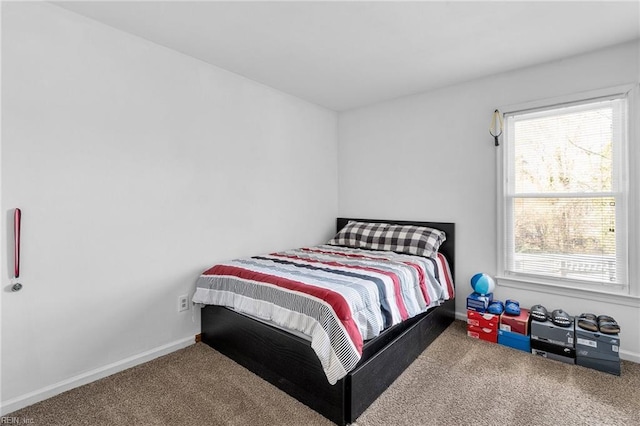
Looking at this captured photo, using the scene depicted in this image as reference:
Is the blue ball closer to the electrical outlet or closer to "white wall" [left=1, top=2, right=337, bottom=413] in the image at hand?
"white wall" [left=1, top=2, right=337, bottom=413]

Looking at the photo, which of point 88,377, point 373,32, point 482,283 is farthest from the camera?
point 482,283

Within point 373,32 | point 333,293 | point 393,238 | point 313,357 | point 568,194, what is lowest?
point 313,357

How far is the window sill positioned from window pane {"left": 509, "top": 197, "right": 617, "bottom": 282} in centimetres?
10

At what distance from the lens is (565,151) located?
2543mm

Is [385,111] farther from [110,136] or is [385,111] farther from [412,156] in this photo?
[110,136]

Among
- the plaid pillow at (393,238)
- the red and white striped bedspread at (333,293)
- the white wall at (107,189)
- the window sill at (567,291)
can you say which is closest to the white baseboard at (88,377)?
the white wall at (107,189)

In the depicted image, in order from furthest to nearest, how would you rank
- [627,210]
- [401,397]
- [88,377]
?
[627,210]
[88,377]
[401,397]

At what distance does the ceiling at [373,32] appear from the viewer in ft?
6.20

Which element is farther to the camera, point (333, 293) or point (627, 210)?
point (627, 210)

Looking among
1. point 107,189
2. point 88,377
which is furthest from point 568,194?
point 88,377

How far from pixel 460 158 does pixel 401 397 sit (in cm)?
222

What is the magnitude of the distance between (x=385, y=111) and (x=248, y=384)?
9.88 ft

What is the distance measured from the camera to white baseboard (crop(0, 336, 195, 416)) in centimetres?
174

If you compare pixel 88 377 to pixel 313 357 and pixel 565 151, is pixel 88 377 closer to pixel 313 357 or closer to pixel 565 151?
pixel 313 357
